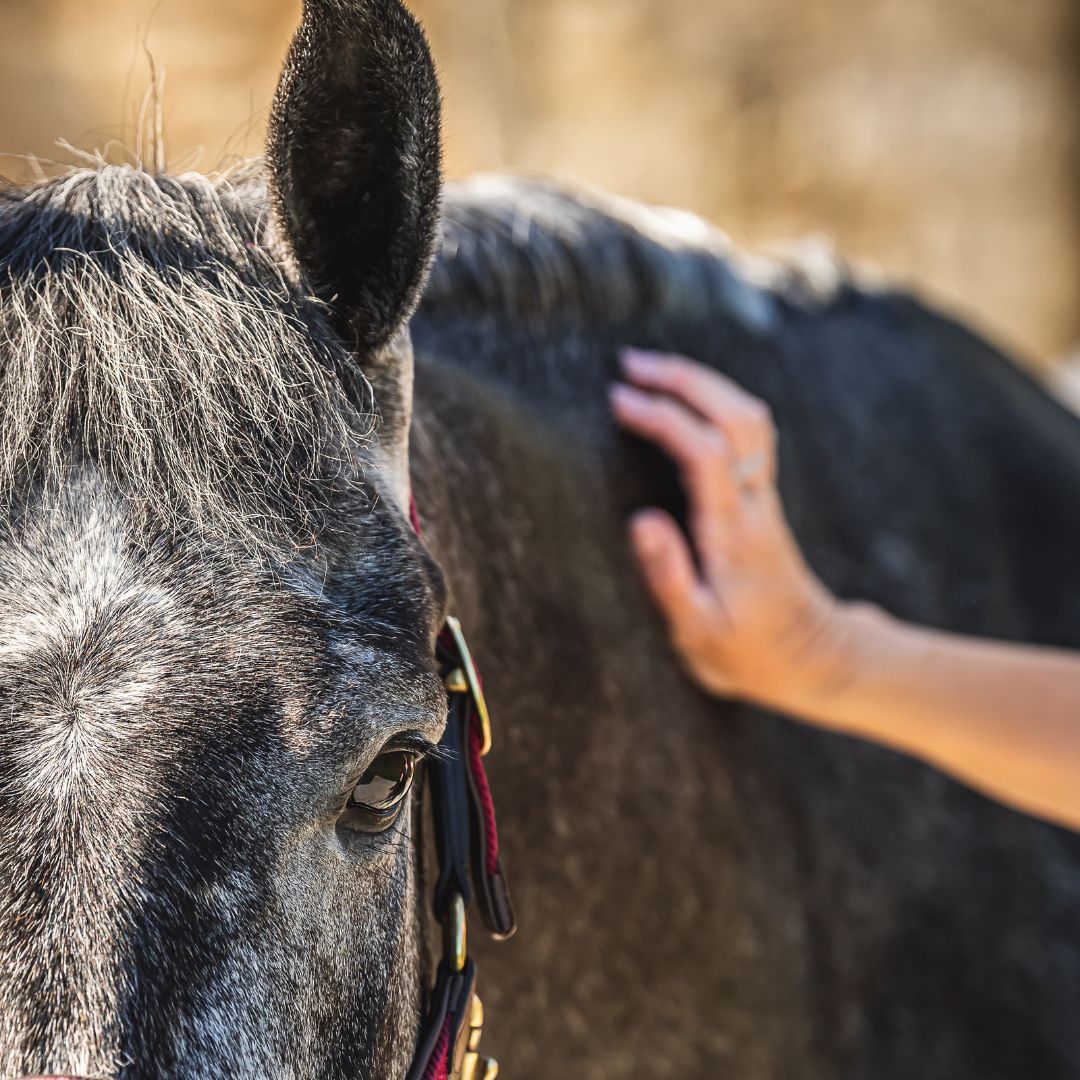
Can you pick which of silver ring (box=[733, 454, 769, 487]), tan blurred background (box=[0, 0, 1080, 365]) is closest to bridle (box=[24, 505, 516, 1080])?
silver ring (box=[733, 454, 769, 487])

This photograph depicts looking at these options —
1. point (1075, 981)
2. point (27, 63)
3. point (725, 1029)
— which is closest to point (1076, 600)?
point (1075, 981)

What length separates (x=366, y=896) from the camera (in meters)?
1.05

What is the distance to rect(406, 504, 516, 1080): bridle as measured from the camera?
3.91 feet

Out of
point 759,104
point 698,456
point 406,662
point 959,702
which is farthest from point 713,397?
point 759,104

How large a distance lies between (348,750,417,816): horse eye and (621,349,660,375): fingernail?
0.89 m

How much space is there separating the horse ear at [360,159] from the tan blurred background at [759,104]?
6619mm

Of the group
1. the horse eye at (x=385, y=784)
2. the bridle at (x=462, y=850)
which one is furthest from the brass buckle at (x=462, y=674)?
the horse eye at (x=385, y=784)

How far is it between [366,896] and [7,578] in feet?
1.27

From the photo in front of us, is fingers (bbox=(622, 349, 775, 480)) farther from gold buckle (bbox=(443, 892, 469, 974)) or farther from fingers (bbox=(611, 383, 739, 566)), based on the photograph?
gold buckle (bbox=(443, 892, 469, 974))

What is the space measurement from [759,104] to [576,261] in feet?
21.2

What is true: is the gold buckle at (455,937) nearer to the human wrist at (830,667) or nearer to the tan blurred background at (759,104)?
the human wrist at (830,667)

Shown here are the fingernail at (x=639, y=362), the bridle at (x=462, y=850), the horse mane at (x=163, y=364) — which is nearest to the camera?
the horse mane at (x=163, y=364)

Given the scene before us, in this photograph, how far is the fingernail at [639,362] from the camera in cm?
183

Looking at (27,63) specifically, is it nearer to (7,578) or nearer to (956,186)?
(956,186)
